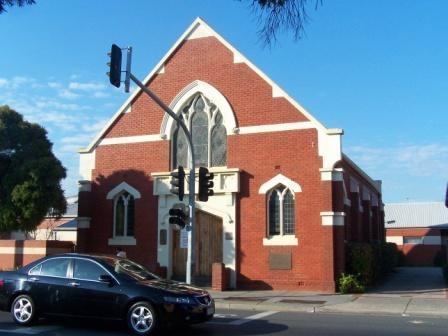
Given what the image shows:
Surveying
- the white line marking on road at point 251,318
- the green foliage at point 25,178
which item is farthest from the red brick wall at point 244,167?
the white line marking on road at point 251,318

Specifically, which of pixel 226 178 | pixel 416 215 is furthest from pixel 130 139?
pixel 416 215

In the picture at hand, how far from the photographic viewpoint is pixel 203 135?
22.9 metres

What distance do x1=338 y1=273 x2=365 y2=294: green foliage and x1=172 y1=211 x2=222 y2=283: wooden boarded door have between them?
4545 mm

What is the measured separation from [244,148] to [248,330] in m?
10.9

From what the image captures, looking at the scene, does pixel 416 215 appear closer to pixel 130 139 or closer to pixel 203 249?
pixel 203 249

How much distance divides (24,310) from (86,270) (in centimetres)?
152

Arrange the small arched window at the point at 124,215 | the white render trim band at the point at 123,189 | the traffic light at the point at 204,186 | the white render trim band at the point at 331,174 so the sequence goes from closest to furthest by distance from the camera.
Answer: the traffic light at the point at 204,186 < the white render trim band at the point at 331,174 < the white render trim band at the point at 123,189 < the small arched window at the point at 124,215

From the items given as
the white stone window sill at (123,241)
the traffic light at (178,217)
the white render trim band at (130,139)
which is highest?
the white render trim band at (130,139)

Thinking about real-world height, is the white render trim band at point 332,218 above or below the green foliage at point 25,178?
below

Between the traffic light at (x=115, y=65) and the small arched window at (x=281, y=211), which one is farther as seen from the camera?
the small arched window at (x=281, y=211)

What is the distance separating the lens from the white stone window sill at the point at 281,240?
2084 cm

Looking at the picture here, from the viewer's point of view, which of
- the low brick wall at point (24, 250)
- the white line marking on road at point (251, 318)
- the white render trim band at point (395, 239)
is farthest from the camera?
the white render trim band at point (395, 239)

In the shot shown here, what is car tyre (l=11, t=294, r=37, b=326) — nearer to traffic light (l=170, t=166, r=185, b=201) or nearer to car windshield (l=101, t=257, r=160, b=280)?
car windshield (l=101, t=257, r=160, b=280)

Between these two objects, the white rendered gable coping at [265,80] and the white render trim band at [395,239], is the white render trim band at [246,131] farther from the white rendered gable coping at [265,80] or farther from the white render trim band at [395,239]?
the white render trim band at [395,239]
